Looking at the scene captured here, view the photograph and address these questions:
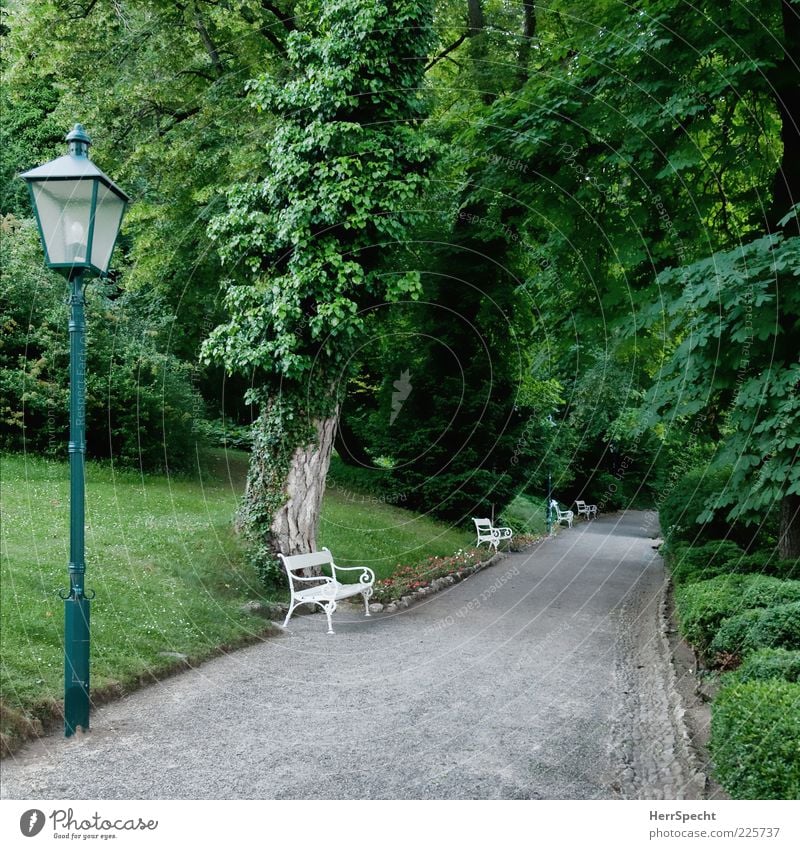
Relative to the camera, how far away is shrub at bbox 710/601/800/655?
4.29 meters

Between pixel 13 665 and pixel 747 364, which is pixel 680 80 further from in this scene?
pixel 13 665

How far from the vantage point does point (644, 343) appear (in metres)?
8.77

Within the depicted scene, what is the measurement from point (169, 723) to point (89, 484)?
14.7ft

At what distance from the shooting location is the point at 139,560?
6.47m

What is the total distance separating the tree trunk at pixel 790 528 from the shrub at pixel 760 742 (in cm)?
364

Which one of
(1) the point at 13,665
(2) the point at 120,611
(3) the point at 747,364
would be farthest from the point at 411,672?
(3) the point at 747,364

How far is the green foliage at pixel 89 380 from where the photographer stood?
329 inches

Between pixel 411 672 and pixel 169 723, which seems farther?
pixel 411 672

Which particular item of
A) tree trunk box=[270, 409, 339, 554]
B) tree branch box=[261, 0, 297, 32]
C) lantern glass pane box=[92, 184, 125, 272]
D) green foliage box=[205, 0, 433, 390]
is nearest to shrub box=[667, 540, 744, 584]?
tree trunk box=[270, 409, 339, 554]

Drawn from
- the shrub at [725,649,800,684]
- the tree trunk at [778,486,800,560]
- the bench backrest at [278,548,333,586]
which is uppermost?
the tree trunk at [778,486,800,560]

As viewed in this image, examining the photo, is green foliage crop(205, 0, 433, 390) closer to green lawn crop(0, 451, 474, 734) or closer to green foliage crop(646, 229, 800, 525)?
green lawn crop(0, 451, 474, 734)

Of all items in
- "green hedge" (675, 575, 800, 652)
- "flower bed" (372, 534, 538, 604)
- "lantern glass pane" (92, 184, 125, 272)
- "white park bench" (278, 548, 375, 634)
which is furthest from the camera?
"flower bed" (372, 534, 538, 604)

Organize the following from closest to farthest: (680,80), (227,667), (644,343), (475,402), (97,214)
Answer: (97,214) < (227,667) < (680,80) < (644,343) < (475,402)

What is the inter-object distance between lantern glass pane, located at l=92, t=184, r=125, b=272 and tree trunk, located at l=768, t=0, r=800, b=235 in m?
5.41
